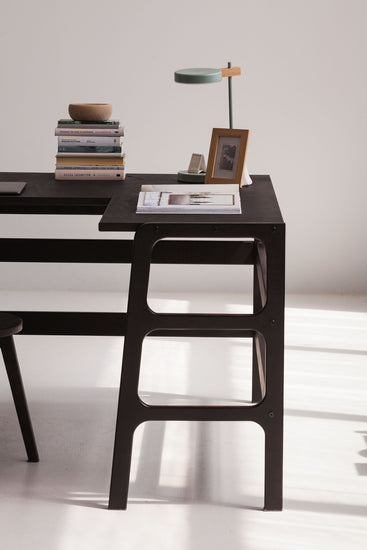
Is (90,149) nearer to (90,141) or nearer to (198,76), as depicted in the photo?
(90,141)

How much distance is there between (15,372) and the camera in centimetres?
258

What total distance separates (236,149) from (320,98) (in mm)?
2145

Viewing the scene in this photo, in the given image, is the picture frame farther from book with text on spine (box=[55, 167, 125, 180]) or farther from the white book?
book with text on spine (box=[55, 167, 125, 180])

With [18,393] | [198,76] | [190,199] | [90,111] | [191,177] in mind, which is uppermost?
[198,76]

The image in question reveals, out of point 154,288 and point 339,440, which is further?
point 154,288

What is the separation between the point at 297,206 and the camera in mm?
4922

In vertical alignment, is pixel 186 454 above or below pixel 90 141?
below

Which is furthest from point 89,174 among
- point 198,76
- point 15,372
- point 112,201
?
point 15,372

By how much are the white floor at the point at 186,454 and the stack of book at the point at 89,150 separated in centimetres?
88

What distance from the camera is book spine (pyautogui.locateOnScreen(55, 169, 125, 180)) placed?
10.1 feet

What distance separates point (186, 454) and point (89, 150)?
1146 millimetres

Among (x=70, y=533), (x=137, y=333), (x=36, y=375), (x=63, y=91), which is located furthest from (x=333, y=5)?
(x=70, y=533)

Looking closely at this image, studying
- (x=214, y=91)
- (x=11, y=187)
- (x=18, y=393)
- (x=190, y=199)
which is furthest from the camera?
(x=214, y=91)

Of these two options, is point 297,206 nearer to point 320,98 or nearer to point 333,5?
point 320,98
